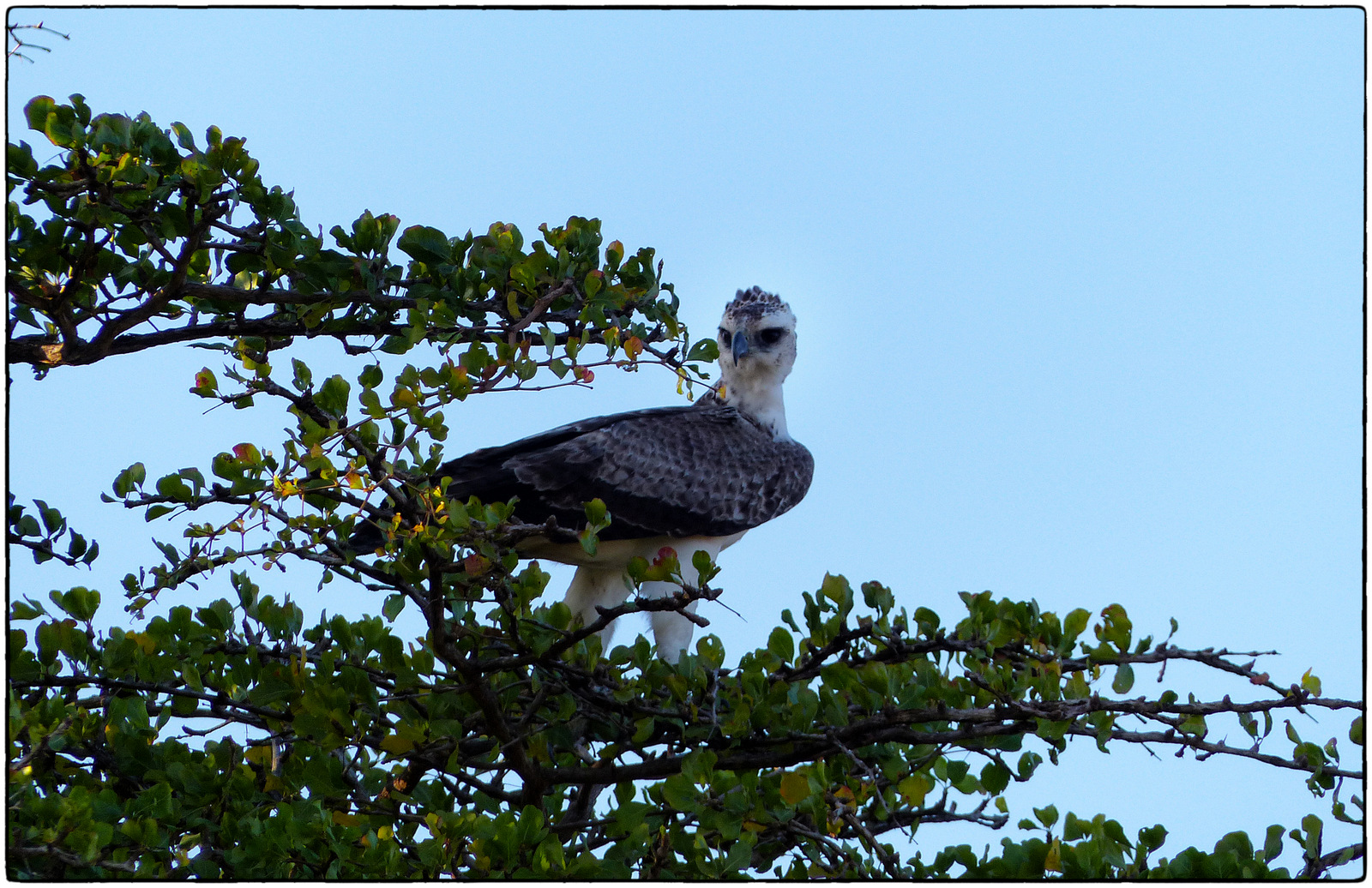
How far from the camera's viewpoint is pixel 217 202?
4.18m

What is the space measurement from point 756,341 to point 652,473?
1.10 m

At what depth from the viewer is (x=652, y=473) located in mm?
6078

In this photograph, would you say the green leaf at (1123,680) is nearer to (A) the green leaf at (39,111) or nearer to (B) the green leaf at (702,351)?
(B) the green leaf at (702,351)

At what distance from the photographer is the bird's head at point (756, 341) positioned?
6.80 m

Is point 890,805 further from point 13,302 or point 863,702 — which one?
point 13,302

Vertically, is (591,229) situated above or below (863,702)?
above

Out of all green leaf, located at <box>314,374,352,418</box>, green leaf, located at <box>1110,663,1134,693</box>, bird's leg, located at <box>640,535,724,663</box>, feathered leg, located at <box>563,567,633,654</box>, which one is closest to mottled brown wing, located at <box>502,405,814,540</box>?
bird's leg, located at <box>640,535,724,663</box>

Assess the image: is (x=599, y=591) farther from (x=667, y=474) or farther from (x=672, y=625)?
(x=667, y=474)

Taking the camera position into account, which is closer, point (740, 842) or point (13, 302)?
point (740, 842)

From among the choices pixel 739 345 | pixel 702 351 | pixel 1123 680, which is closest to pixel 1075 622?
pixel 1123 680

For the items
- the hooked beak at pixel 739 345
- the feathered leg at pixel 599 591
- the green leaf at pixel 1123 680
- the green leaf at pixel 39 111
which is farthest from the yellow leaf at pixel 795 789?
the hooked beak at pixel 739 345

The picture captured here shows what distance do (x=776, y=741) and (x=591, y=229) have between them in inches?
69.2

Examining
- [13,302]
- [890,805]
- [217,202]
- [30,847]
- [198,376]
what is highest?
[217,202]

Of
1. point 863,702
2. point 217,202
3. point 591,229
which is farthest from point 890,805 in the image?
point 217,202
